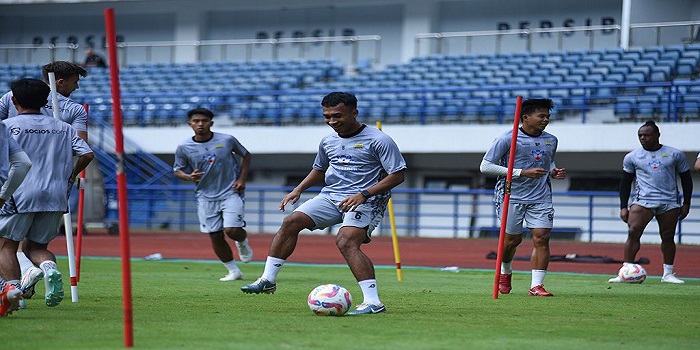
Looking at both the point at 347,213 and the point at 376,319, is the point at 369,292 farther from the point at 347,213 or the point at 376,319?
the point at 347,213

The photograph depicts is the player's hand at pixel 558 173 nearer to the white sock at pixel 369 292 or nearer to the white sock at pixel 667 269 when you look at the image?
the white sock at pixel 369 292

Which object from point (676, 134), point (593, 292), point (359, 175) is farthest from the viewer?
point (676, 134)

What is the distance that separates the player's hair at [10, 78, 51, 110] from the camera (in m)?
9.34

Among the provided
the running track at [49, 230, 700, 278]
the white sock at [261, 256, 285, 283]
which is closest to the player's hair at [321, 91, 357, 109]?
the white sock at [261, 256, 285, 283]

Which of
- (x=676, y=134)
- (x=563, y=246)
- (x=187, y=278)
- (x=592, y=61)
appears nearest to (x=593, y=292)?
(x=187, y=278)

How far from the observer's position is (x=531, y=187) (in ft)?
40.8

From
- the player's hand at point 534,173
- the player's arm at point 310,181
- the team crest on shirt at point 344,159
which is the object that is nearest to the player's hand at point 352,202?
the team crest on shirt at point 344,159

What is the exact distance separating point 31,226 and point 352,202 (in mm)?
2708

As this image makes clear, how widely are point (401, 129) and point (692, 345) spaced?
22500mm

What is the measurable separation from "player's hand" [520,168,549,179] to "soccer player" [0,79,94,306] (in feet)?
15.0

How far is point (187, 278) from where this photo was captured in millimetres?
14602

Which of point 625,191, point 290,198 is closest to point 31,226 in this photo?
point 290,198

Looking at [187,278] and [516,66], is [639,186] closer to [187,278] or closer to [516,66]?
[187,278]

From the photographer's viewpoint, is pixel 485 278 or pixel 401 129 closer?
pixel 485 278
